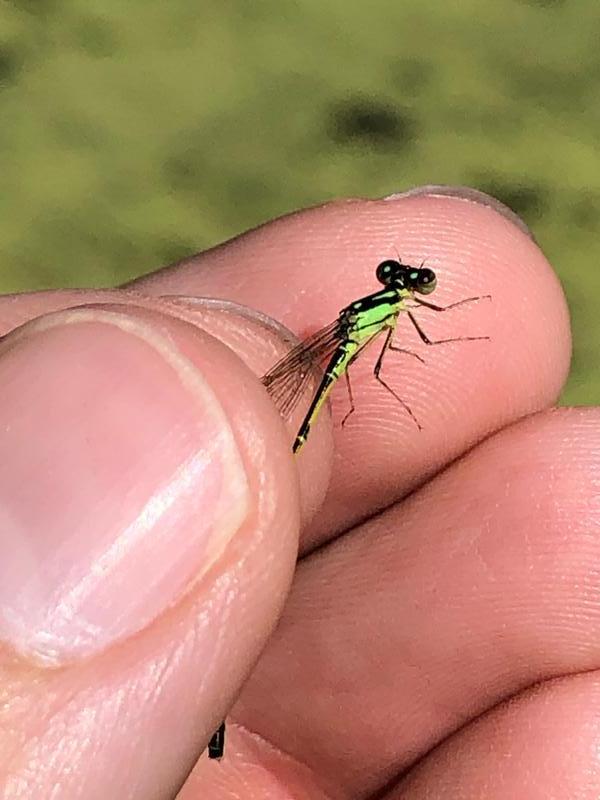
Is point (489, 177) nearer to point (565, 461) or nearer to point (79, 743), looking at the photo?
point (565, 461)

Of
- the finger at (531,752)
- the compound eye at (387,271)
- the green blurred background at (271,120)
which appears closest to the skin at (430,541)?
the finger at (531,752)

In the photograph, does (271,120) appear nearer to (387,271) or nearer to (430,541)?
(387,271)

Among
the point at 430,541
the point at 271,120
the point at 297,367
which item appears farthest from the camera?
the point at 271,120

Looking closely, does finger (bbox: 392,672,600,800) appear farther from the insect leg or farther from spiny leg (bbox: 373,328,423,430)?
spiny leg (bbox: 373,328,423,430)

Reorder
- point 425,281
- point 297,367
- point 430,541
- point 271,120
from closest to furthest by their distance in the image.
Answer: point 297,367
point 425,281
point 430,541
point 271,120

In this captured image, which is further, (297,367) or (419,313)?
(419,313)

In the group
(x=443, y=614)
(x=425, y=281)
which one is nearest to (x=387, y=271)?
(x=425, y=281)
